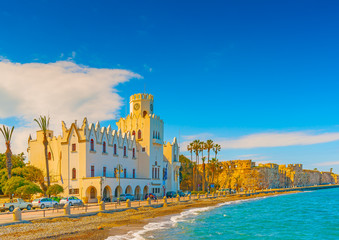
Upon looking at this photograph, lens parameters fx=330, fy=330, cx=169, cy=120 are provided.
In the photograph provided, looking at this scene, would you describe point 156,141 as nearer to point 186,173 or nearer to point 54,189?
point 54,189

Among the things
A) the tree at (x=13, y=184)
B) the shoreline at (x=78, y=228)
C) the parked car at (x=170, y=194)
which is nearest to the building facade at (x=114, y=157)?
the parked car at (x=170, y=194)

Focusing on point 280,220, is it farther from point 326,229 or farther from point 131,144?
point 131,144

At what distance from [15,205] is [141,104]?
3971cm

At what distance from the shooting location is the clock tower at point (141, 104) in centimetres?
7288

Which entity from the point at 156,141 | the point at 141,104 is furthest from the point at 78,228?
the point at 141,104

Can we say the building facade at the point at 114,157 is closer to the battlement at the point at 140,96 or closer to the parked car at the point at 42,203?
the battlement at the point at 140,96

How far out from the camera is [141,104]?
7294 centimetres

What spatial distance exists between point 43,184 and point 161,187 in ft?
79.6

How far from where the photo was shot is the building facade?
53938 mm

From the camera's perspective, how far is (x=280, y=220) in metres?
39.7

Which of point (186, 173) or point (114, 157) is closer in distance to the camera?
point (114, 157)

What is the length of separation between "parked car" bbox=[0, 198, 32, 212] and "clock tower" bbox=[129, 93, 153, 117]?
3648 centimetres

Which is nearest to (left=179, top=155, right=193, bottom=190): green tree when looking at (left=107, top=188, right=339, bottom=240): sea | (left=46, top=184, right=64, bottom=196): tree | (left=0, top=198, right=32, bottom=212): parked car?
(left=46, top=184, right=64, bottom=196): tree

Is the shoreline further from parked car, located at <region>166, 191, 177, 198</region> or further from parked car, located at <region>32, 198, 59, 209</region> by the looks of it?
parked car, located at <region>166, 191, 177, 198</region>
